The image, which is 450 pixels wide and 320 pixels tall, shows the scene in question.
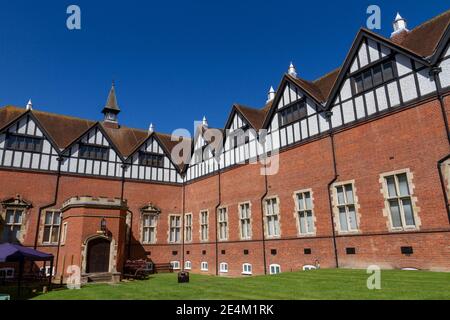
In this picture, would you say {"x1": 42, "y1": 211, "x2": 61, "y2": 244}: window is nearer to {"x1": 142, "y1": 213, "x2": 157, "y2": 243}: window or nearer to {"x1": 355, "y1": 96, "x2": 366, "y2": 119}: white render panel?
{"x1": 142, "y1": 213, "x2": 157, "y2": 243}: window

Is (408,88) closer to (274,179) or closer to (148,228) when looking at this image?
(274,179)

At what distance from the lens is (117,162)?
26844 mm

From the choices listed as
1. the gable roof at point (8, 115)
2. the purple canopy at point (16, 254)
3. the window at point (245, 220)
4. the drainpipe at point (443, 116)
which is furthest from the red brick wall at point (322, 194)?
the purple canopy at point (16, 254)

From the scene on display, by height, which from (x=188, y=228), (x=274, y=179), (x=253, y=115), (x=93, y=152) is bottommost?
(x=188, y=228)

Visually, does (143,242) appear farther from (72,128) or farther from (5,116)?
(5,116)

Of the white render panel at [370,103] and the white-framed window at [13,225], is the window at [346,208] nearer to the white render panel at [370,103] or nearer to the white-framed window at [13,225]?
the white render panel at [370,103]

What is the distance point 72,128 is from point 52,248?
33.9 ft

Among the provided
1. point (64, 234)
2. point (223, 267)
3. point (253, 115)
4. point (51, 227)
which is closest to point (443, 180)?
point (253, 115)

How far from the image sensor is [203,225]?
1021 inches

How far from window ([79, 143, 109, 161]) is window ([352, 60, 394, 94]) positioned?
19.8 m

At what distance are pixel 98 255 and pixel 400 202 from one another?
1713 centimetres

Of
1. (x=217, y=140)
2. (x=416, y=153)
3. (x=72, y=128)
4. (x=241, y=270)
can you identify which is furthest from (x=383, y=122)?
(x=72, y=128)

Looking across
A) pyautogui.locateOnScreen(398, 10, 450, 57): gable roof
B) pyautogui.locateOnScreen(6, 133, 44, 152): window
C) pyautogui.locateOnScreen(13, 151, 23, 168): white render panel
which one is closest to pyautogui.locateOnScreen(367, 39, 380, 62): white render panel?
pyautogui.locateOnScreen(398, 10, 450, 57): gable roof

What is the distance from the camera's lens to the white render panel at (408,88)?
44.1 ft
